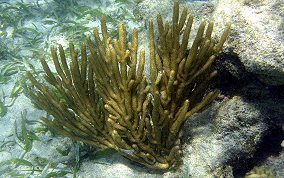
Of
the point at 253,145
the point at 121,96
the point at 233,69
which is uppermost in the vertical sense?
the point at 233,69

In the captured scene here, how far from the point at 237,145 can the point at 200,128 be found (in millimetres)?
475

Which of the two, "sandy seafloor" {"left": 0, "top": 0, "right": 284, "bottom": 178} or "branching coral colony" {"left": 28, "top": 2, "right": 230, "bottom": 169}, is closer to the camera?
"branching coral colony" {"left": 28, "top": 2, "right": 230, "bottom": 169}

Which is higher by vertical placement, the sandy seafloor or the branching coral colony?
the branching coral colony

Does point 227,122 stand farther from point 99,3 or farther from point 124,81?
point 99,3

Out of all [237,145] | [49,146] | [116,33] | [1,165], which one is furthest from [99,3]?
[237,145]

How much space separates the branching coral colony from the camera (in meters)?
2.11

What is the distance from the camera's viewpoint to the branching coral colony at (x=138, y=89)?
6.91 ft

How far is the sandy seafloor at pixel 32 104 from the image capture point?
2822 mm

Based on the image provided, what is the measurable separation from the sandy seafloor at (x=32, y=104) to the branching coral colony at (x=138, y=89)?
0.43m

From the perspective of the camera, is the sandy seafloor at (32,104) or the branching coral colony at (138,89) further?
the sandy seafloor at (32,104)

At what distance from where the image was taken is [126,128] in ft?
7.63

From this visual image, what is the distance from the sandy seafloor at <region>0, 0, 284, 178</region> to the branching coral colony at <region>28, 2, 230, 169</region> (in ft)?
1.40

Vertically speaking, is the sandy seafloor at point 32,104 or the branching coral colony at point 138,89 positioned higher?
the branching coral colony at point 138,89

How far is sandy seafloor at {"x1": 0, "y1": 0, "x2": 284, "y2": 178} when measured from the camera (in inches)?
111
